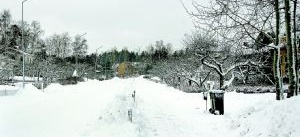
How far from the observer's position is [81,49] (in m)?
107

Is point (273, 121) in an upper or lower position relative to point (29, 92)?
upper

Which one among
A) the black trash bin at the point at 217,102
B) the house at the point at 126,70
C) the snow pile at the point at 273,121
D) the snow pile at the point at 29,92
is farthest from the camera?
the house at the point at 126,70

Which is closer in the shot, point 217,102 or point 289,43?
point 289,43

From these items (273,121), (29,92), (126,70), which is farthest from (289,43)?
(126,70)

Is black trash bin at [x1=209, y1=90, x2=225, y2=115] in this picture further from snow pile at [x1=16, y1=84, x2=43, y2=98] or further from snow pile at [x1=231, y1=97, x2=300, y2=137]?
snow pile at [x1=16, y1=84, x2=43, y2=98]

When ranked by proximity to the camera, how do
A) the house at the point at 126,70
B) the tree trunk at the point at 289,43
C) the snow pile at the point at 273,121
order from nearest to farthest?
the snow pile at the point at 273,121 → the tree trunk at the point at 289,43 → the house at the point at 126,70

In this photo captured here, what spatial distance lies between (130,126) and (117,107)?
283 cm

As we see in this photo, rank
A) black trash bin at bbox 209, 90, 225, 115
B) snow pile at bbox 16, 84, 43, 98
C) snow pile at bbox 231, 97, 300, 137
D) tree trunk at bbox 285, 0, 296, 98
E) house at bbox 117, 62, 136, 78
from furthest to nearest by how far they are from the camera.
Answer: house at bbox 117, 62, 136, 78
snow pile at bbox 16, 84, 43, 98
black trash bin at bbox 209, 90, 225, 115
tree trunk at bbox 285, 0, 296, 98
snow pile at bbox 231, 97, 300, 137

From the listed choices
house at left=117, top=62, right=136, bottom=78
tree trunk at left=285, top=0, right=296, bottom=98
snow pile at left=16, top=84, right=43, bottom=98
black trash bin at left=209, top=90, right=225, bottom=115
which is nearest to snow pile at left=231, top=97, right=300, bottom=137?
tree trunk at left=285, top=0, right=296, bottom=98

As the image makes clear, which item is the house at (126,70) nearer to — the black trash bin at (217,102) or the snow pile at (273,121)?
the black trash bin at (217,102)

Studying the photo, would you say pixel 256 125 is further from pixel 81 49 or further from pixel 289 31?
pixel 81 49

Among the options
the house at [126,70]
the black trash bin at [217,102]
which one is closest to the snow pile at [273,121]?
the black trash bin at [217,102]

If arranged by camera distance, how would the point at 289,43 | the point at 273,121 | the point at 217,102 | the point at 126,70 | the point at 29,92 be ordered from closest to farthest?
the point at 273,121 → the point at 289,43 → the point at 217,102 → the point at 29,92 → the point at 126,70

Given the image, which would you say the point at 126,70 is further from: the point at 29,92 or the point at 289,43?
the point at 289,43
